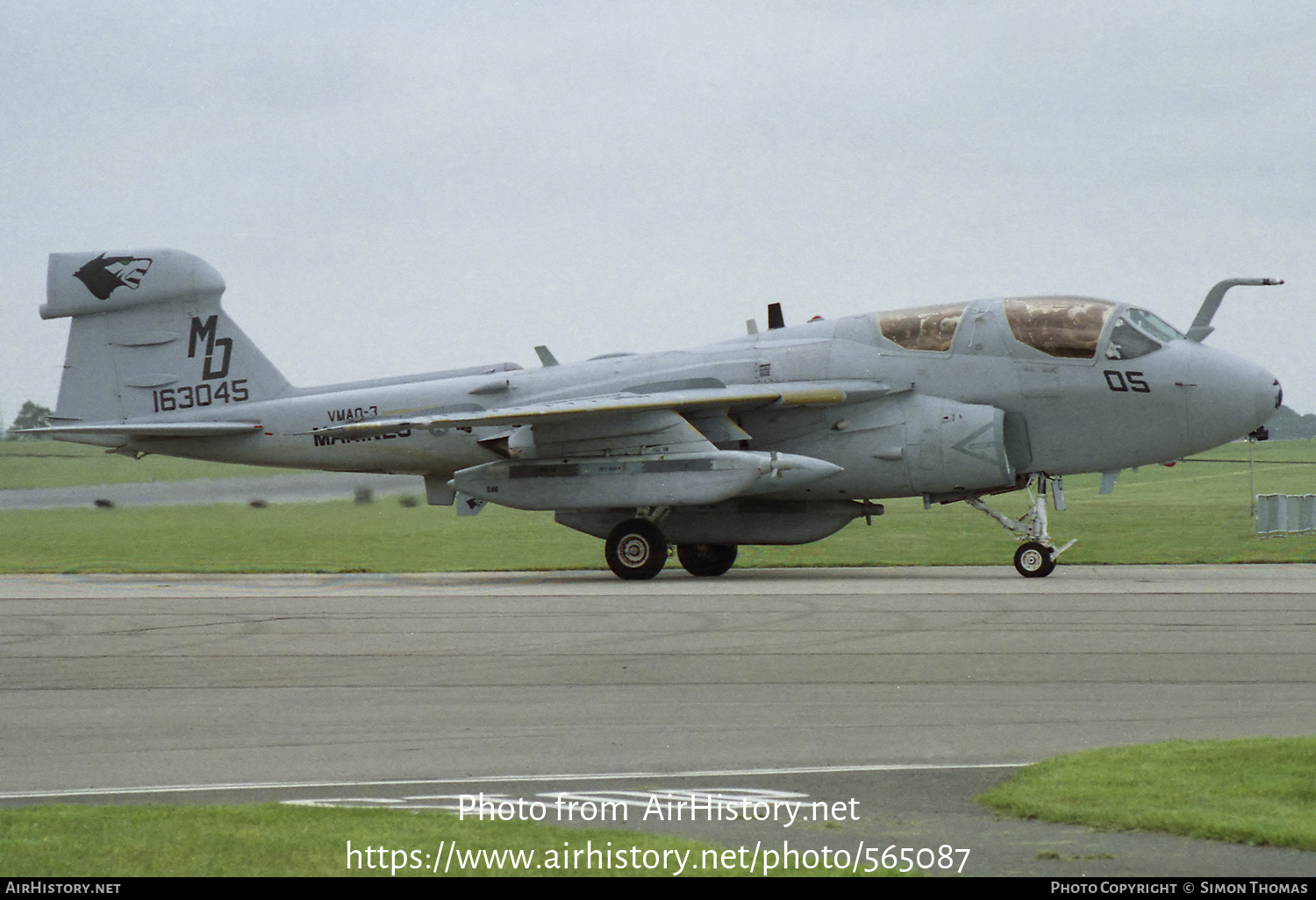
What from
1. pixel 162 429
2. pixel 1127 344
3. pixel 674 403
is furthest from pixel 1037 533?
pixel 162 429

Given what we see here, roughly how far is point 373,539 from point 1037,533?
1042 cm

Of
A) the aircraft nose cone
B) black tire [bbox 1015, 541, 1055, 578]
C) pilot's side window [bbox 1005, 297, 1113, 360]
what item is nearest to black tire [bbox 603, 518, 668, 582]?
black tire [bbox 1015, 541, 1055, 578]

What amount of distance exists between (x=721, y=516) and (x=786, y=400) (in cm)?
210

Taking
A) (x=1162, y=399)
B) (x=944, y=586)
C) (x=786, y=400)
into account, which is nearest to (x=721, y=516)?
(x=786, y=400)

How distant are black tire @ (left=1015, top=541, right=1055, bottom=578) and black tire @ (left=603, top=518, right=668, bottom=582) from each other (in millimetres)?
4981

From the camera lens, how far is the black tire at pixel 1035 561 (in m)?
18.9

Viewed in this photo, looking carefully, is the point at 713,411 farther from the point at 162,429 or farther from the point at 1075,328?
the point at 162,429

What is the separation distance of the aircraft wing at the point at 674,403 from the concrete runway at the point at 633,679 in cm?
355

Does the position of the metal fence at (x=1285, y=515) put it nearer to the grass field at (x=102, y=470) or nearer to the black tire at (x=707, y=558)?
the black tire at (x=707, y=558)

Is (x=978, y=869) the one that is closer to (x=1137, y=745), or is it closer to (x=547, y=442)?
(x=1137, y=745)

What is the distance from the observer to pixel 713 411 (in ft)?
68.9

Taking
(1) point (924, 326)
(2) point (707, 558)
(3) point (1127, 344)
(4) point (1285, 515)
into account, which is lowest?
(4) point (1285, 515)

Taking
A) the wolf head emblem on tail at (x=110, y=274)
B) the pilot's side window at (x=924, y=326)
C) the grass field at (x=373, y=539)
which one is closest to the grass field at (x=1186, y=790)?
the pilot's side window at (x=924, y=326)

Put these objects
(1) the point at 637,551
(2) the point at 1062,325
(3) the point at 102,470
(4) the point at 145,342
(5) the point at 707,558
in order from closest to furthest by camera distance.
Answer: (2) the point at 1062,325 → (1) the point at 637,551 → (5) the point at 707,558 → (4) the point at 145,342 → (3) the point at 102,470
